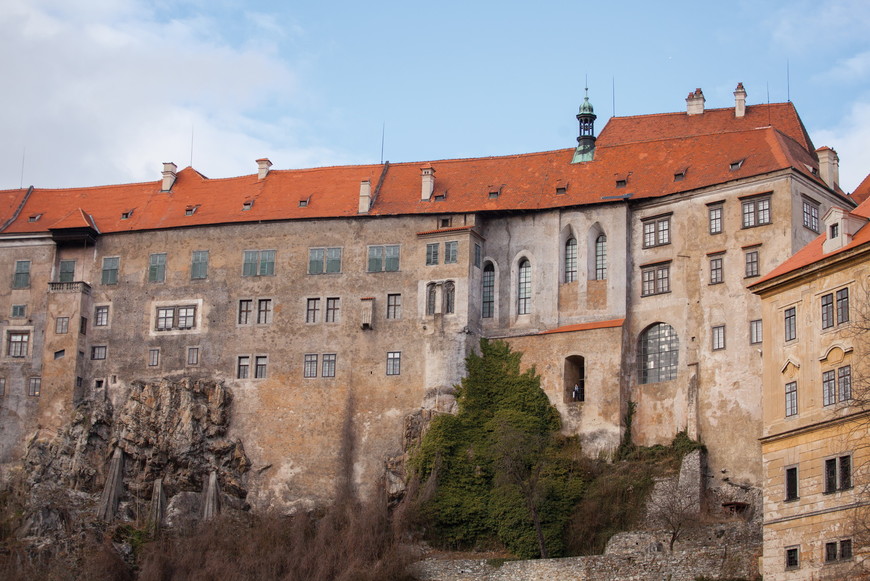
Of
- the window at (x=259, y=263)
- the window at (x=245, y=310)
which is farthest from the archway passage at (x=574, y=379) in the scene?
the window at (x=245, y=310)

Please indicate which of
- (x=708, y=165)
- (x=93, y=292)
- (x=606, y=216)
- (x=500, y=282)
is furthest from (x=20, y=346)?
(x=708, y=165)

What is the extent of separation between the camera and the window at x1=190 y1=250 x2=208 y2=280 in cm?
7438

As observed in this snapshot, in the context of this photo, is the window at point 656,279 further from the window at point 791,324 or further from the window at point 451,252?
the window at point 791,324

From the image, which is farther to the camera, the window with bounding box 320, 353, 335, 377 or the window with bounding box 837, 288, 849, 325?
the window with bounding box 320, 353, 335, 377

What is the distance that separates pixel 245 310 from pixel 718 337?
72.0ft

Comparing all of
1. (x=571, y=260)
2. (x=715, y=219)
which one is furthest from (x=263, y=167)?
(x=715, y=219)

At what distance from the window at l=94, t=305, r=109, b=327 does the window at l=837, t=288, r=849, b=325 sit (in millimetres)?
37784

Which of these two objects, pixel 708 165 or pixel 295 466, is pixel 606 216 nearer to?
pixel 708 165

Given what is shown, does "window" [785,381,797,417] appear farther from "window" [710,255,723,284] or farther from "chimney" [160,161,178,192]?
"chimney" [160,161,178,192]

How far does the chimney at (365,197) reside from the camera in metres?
73.4

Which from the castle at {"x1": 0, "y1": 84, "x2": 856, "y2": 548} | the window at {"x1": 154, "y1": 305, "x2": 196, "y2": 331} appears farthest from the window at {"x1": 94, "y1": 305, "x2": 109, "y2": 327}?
the window at {"x1": 154, "y1": 305, "x2": 196, "y2": 331}

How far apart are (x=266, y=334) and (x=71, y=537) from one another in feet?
40.6

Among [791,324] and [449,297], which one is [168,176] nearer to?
[449,297]

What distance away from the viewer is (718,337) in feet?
212
